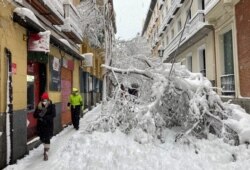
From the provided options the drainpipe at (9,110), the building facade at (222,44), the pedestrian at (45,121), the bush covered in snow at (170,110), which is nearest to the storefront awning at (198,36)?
the building facade at (222,44)

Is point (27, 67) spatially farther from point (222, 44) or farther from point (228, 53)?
point (222, 44)

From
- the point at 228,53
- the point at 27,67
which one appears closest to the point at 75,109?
the point at 27,67

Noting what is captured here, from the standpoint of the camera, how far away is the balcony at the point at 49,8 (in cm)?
1007

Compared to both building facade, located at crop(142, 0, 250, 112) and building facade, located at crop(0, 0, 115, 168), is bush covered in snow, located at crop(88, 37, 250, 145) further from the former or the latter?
building facade, located at crop(0, 0, 115, 168)

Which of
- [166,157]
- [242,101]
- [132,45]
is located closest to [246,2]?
[242,101]

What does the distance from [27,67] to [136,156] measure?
435 centimetres

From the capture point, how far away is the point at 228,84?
1377 centimetres

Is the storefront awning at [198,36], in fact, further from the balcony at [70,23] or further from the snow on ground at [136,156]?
the snow on ground at [136,156]

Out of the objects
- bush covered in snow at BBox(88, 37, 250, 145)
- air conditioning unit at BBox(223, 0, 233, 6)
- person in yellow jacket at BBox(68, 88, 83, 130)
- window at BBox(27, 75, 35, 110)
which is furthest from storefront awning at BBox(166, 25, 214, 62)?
window at BBox(27, 75, 35, 110)

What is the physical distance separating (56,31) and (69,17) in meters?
1.02

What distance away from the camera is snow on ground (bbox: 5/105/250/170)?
22.8 feet

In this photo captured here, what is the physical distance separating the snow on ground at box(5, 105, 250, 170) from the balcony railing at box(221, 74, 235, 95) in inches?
194

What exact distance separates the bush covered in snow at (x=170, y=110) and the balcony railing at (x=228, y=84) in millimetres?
3589

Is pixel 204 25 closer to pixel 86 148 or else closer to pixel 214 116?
pixel 214 116
